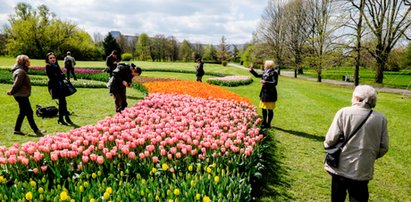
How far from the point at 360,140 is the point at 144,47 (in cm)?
9801

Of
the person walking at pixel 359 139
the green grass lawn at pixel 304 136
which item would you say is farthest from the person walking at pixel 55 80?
the person walking at pixel 359 139

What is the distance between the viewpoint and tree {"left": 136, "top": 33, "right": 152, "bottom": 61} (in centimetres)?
9669

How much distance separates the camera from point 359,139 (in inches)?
141

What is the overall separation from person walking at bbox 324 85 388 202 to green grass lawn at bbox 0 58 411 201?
1.54 meters

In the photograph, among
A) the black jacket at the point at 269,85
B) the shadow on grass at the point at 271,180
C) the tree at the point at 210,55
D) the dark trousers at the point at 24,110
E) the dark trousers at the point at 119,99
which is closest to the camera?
the shadow on grass at the point at 271,180

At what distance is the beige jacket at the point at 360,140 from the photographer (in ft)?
11.6

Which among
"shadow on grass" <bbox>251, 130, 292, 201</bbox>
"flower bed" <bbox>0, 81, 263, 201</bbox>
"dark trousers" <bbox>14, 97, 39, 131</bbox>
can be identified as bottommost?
"shadow on grass" <bbox>251, 130, 292, 201</bbox>

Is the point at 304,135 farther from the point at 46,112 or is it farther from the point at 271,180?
the point at 46,112

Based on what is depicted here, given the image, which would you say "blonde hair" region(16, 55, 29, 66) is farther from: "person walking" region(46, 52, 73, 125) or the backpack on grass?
the backpack on grass

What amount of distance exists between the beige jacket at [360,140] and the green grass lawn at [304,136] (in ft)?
5.42

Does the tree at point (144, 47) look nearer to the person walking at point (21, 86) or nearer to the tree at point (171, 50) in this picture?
the tree at point (171, 50)

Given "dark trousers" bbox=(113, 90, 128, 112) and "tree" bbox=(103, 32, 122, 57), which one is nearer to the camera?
"dark trousers" bbox=(113, 90, 128, 112)

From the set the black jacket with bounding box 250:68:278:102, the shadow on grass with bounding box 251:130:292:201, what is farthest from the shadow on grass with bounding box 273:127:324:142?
the shadow on grass with bounding box 251:130:292:201

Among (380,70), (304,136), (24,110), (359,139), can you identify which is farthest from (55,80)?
(380,70)
